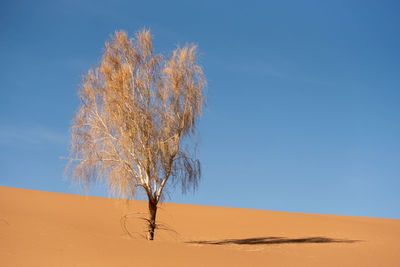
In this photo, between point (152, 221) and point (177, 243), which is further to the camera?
point (152, 221)

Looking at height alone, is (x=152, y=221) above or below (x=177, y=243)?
above

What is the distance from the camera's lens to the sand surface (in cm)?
929

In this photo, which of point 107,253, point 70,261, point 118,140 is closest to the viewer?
point 70,261

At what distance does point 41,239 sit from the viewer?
1005 centimetres

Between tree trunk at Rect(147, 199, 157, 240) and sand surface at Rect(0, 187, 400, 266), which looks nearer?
sand surface at Rect(0, 187, 400, 266)

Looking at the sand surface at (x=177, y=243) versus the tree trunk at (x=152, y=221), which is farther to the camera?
the tree trunk at (x=152, y=221)

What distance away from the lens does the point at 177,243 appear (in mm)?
12289

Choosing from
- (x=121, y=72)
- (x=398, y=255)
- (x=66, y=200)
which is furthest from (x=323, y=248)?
(x=66, y=200)

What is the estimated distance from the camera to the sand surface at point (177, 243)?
30.5 feet

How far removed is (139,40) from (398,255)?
1257cm

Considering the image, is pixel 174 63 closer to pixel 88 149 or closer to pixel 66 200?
pixel 88 149

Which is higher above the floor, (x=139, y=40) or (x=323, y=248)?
(x=139, y=40)

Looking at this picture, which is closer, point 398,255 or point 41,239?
point 41,239

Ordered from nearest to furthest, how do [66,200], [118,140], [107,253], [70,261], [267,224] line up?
[70,261], [107,253], [118,140], [267,224], [66,200]
